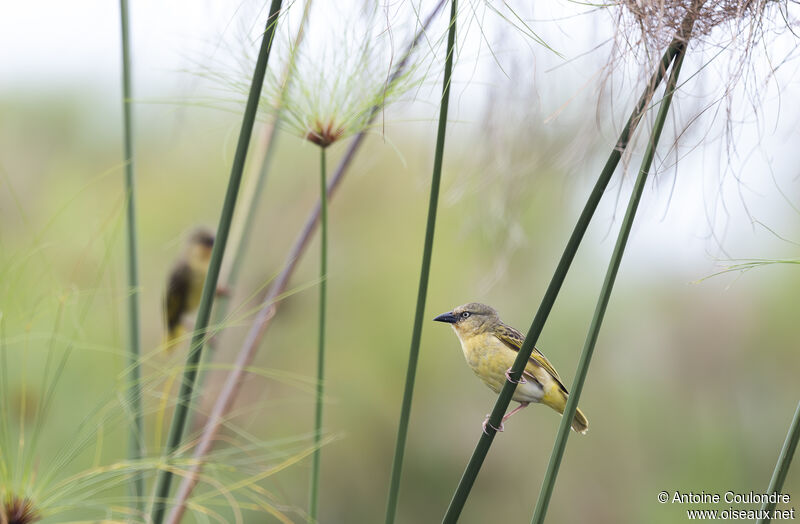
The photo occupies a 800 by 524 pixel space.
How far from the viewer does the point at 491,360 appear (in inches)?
24.1

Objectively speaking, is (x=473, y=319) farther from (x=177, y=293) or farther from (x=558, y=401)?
(x=177, y=293)

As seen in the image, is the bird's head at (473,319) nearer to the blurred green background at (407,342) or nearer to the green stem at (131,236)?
the green stem at (131,236)

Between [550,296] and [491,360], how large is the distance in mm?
219

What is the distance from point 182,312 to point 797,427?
1858 mm

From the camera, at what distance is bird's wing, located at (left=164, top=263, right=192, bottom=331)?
205 cm

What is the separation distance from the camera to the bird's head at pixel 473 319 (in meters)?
0.65

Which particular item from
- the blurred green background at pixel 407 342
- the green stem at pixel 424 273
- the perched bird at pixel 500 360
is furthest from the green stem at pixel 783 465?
the blurred green background at pixel 407 342

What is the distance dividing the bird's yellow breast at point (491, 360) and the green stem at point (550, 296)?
0.46 ft

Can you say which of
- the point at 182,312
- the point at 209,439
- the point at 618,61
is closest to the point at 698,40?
the point at 618,61

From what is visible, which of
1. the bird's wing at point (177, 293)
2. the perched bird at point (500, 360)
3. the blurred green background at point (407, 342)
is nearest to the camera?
the perched bird at point (500, 360)

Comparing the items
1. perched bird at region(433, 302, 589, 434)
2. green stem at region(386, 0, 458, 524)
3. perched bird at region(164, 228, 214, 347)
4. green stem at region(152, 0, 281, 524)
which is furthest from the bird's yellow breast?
perched bird at region(164, 228, 214, 347)

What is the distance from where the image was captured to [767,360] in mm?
2639

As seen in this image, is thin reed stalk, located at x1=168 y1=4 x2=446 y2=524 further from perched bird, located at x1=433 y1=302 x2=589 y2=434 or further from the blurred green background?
the blurred green background

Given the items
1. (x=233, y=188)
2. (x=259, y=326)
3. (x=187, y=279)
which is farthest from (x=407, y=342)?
(x=233, y=188)
